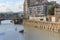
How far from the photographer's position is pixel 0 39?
43312 mm

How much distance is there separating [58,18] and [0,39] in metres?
26.1

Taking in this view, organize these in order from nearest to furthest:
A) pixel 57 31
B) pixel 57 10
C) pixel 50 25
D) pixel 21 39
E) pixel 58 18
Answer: pixel 21 39, pixel 57 31, pixel 50 25, pixel 58 18, pixel 57 10

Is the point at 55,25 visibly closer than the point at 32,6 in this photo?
Yes

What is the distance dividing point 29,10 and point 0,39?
292 feet

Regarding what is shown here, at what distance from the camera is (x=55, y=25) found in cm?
5588

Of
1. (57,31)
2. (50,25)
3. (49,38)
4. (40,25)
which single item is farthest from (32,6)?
(49,38)

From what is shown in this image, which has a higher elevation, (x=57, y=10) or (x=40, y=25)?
(x=57, y=10)

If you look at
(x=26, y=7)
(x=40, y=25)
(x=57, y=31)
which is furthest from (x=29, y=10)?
(x=57, y=31)

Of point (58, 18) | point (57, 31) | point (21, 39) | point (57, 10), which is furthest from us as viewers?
point (57, 10)

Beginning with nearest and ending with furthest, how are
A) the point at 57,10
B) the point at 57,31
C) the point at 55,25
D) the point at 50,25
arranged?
the point at 57,31
the point at 55,25
the point at 50,25
the point at 57,10

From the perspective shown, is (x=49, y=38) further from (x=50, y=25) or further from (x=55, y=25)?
(x=50, y=25)

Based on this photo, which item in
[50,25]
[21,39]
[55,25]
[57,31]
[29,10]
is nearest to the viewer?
[21,39]

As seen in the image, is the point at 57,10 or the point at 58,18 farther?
the point at 57,10

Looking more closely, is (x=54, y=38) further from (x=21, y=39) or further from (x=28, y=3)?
(x=28, y=3)
